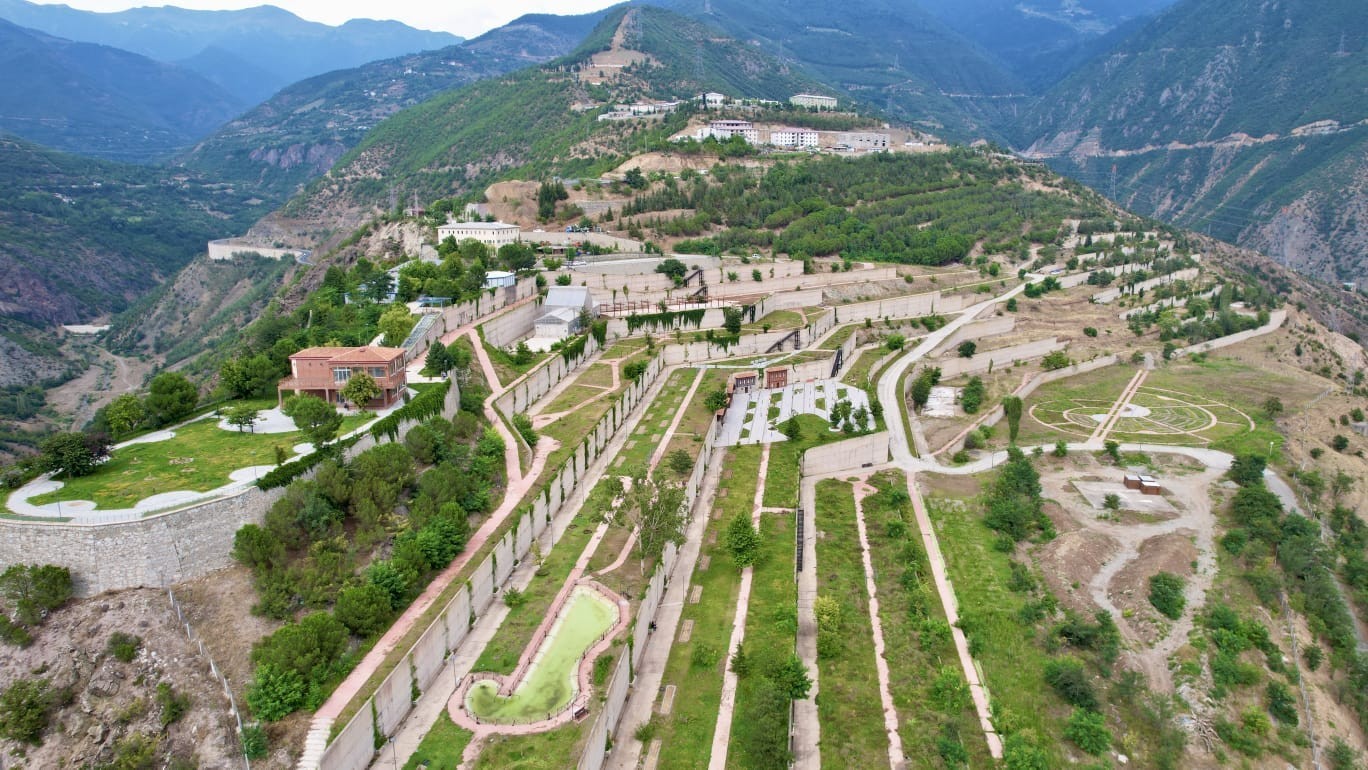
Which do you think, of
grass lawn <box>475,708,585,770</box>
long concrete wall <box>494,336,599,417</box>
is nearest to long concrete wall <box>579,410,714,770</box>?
grass lawn <box>475,708,585,770</box>

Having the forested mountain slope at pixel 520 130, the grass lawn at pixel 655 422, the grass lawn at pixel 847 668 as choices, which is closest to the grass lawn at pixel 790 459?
the grass lawn at pixel 847 668

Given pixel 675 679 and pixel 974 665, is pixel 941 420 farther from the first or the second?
pixel 675 679

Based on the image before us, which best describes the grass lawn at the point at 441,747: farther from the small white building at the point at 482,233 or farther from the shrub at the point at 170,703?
the small white building at the point at 482,233

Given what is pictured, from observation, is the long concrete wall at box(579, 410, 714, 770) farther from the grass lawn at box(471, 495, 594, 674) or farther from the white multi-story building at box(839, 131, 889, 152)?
the white multi-story building at box(839, 131, 889, 152)

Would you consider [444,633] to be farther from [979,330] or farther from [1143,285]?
[1143,285]

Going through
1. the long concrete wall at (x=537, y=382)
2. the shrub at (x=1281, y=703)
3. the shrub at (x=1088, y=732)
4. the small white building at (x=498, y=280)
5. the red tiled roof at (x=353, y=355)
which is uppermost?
the small white building at (x=498, y=280)

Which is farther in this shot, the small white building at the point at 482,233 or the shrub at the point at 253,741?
the small white building at the point at 482,233
